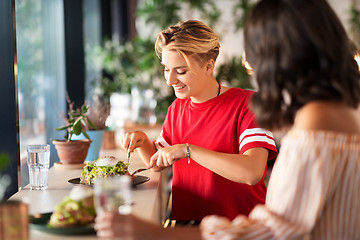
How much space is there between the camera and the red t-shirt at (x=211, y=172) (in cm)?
182

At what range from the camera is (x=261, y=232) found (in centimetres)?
93

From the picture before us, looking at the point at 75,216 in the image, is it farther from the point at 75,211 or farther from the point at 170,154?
the point at 170,154

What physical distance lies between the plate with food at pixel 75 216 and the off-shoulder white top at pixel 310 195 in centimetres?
32

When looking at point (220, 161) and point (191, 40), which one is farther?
point (191, 40)

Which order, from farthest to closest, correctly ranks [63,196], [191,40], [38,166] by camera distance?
[191,40] < [38,166] < [63,196]

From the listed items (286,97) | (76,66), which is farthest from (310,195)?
(76,66)

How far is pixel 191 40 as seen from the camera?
70.9 inches

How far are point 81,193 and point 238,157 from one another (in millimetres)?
717

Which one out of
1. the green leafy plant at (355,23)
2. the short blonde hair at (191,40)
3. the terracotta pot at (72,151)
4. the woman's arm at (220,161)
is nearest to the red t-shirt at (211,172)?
the woman's arm at (220,161)

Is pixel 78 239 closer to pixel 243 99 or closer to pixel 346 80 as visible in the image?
pixel 346 80

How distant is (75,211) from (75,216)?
13 millimetres

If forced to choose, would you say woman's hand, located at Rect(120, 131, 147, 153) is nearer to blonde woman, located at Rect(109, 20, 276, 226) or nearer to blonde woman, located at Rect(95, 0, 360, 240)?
Answer: blonde woman, located at Rect(109, 20, 276, 226)

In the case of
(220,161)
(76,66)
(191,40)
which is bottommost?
(220,161)

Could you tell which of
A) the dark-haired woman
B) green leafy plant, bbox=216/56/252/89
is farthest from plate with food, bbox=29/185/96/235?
green leafy plant, bbox=216/56/252/89
